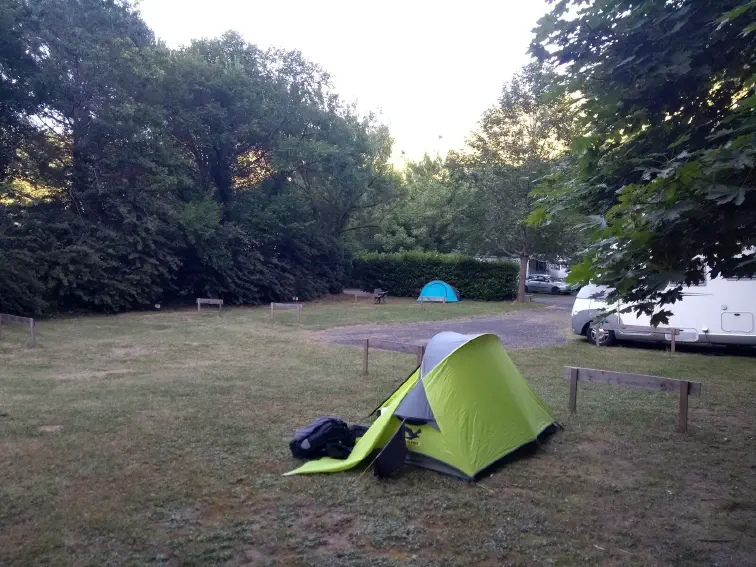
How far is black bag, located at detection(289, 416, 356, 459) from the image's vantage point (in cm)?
569

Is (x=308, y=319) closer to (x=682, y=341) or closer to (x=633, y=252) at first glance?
(x=682, y=341)

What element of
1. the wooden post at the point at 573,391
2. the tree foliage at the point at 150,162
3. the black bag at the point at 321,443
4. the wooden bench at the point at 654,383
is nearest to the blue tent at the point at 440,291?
the tree foliage at the point at 150,162

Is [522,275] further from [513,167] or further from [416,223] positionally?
[416,223]

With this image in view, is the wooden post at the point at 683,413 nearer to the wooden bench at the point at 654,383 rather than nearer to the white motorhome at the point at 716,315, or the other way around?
the wooden bench at the point at 654,383

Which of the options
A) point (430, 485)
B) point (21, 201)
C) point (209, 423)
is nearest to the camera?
point (430, 485)

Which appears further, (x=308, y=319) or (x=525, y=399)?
(x=308, y=319)

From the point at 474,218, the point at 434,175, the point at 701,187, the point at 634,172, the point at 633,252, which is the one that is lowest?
the point at 633,252

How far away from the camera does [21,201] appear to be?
1991 centimetres

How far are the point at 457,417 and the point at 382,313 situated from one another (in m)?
→ 17.0

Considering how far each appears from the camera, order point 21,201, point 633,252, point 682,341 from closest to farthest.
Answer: point 633,252, point 682,341, point 21,201

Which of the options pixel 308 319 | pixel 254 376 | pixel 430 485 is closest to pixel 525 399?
pixel 430 485

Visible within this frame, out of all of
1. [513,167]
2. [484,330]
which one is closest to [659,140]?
[484,330]

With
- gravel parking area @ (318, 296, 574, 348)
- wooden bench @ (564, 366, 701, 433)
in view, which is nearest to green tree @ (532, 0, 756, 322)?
wooden bench @ (564, 366, 701, 433)

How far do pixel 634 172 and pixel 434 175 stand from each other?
4250cm
